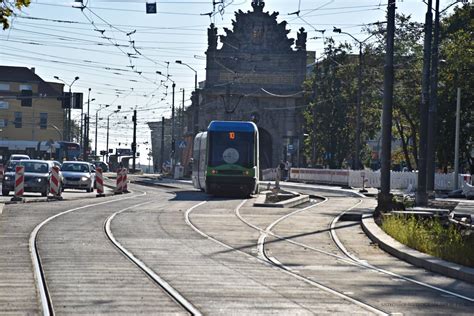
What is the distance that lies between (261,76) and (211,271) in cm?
8329

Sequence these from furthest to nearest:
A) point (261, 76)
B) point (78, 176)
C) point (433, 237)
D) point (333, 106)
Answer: point (261, 76) < point (333, 106) < point (78, 176) < point (433, 237)

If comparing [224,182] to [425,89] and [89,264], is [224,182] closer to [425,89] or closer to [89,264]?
[425,89]

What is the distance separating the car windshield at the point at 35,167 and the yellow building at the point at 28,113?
75.9m

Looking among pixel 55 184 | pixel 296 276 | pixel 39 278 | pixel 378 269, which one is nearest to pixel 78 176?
pixel 55 184

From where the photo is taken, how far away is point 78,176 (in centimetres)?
4669

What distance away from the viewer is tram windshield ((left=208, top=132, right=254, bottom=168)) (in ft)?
132

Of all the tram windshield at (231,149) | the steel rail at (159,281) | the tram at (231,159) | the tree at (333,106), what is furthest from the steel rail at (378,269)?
the tree at (333,106)

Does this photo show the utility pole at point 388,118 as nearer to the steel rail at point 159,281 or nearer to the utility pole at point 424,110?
the utility pole at point 424,110

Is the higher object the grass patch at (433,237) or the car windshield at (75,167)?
the car windshield at (75,167)

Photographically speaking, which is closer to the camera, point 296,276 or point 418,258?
point 296,276

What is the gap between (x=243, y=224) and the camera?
2502 cm

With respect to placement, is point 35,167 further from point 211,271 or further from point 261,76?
point 261,76

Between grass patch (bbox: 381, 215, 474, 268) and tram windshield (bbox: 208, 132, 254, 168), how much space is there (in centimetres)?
1711

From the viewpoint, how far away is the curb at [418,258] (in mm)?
14922
